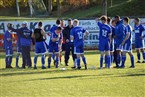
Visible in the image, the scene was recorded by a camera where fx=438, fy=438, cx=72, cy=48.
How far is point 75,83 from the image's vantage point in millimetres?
14062

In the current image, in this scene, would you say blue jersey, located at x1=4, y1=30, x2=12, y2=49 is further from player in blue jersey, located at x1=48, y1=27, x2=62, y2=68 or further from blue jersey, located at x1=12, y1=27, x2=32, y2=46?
player in blue jersey, located at x1=48, y1=27, x2=62, y2=68

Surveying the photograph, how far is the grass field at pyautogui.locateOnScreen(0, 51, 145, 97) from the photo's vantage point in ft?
40.5

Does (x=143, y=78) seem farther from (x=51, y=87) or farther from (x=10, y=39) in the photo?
(x=10, y=39)

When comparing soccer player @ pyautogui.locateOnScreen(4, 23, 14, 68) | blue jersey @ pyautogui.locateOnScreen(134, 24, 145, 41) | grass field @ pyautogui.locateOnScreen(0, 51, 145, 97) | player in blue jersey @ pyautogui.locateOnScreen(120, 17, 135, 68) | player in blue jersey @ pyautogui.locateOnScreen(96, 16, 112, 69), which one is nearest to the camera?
grass field @ pyautogui.locateOnScreen(0, 51, 145, 97)

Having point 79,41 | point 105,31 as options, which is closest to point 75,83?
point 79,41

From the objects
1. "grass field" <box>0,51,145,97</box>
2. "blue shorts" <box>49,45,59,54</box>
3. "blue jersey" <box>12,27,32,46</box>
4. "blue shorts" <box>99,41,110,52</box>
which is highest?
"blue jersey" <box>12,27,32,46</box>

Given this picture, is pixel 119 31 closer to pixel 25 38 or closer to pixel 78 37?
pixel 78 37

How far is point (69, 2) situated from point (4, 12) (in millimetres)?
14443

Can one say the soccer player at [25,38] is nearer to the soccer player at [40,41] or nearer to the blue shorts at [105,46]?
the soccer player at [40,41]

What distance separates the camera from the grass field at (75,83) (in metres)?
12.4

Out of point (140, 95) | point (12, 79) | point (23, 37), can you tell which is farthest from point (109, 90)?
point (23, 37)

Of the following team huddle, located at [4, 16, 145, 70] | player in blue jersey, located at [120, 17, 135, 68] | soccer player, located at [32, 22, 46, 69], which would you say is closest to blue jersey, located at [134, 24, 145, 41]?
team huddle, located at [4, 16, 145, 70]

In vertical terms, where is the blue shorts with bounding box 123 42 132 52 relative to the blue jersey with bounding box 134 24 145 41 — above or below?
below

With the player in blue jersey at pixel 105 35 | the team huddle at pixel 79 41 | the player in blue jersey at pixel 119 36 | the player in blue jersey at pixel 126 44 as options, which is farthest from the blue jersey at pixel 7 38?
the player in blue jersey at pixel 126 44
